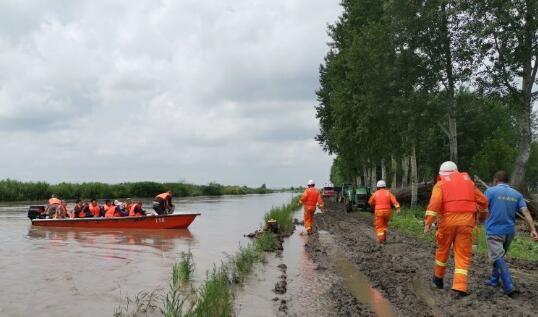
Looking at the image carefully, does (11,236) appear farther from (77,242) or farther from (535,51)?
(535,51)

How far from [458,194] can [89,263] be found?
9.89 meters

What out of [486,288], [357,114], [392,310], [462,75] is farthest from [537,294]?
[357,114]

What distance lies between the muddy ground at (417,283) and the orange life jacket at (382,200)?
3.49 feet

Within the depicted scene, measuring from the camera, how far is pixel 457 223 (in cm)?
701

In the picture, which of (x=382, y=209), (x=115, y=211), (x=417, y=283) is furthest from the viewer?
(x=115, y=211)

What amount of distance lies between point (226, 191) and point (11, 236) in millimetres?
86261

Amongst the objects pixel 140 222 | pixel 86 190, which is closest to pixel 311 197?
pixel 140 222

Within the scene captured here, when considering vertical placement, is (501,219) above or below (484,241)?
above

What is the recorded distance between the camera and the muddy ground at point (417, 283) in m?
6.44

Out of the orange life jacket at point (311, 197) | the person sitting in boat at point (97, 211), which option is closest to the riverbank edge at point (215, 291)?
the orange life jacket at point (311, 197)

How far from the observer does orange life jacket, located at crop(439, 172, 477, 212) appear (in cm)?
705

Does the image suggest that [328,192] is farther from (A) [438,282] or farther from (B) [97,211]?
(A) [438,282]

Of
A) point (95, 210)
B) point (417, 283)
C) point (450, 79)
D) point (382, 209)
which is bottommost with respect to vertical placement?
point (417, 283)

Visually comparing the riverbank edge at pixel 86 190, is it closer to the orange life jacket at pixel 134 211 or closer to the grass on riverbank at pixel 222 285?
the orange life jacket at pixel 134 211
